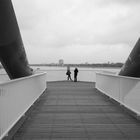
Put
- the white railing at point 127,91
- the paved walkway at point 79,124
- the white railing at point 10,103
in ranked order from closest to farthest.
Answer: the white railing at point 10,103 → the paved walkway at point 79,124 → the white railing at point 127,91

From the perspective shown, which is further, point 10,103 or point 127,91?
point 127,91

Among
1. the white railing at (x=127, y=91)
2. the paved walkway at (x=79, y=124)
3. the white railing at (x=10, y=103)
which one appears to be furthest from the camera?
the white railing at (x=127, y=91)

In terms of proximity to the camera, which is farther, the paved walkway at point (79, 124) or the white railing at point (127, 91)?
the white railing at point (127, 91)

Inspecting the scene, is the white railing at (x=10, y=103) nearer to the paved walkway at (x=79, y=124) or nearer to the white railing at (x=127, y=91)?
the paved walkway at (x=79, y=124)

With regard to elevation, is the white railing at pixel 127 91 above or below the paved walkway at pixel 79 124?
above

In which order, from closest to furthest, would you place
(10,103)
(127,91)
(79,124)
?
(10,103) → (79,124) → (127,91)

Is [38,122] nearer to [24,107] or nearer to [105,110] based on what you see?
[24,107]

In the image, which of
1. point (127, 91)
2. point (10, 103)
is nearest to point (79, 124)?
point (10, 103)

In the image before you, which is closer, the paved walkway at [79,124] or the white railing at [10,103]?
the white railing at [10,103]

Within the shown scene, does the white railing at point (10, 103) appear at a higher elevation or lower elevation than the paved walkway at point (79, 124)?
higher

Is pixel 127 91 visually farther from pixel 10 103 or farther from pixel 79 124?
pixel 10 103

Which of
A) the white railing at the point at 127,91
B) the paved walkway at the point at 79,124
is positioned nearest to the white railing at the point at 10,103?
the paved walkway at the point at 79,124

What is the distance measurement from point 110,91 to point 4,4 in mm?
6637

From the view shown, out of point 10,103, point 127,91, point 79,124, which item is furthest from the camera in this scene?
point 127,91
